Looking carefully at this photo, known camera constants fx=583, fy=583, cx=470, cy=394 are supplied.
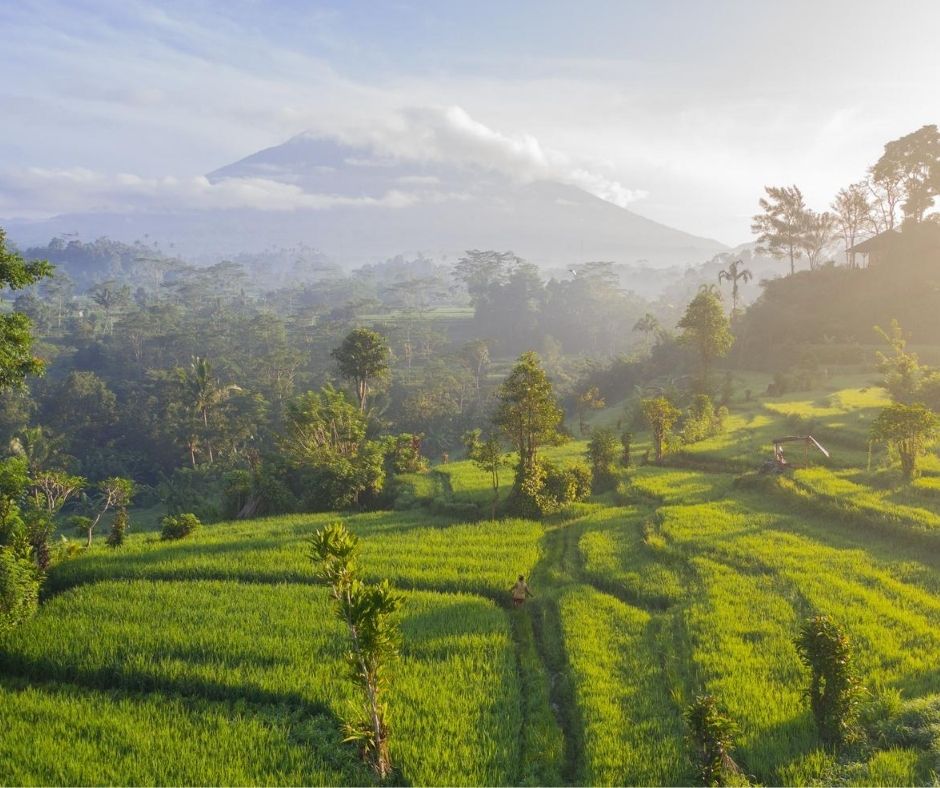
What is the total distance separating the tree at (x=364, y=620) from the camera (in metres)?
7.56

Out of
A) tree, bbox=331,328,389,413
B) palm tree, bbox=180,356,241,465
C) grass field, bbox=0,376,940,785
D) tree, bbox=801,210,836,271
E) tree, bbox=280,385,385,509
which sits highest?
tree, bbox=801,210,836,271

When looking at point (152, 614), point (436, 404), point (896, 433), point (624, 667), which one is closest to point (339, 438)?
point (152, 614)

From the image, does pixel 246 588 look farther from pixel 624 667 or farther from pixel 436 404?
pixel 436 404

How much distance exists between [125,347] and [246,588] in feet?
273

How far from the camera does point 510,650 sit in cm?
1135

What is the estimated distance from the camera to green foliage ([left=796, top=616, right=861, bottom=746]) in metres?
8.41

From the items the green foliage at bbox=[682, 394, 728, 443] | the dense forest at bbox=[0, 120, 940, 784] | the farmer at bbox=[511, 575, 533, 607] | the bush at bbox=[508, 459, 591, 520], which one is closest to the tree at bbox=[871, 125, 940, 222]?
the dense forest at bbox=[0, 120, 940, 784]

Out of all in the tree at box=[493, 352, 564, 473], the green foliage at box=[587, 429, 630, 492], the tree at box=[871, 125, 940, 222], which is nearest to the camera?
the tree at box=[493, 352, 564, 473]

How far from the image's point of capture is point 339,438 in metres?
27.5

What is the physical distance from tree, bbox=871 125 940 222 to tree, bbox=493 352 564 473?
52.7 metres

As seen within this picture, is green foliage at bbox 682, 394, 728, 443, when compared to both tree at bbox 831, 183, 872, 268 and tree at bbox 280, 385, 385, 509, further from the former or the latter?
tree at bbox 831, 183, 872, 268

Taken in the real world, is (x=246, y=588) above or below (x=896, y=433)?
below

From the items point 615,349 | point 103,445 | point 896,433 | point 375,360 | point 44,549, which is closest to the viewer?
point 44,549

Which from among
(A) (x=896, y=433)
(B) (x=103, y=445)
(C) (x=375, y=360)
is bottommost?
(B) (x=103, y=445)
